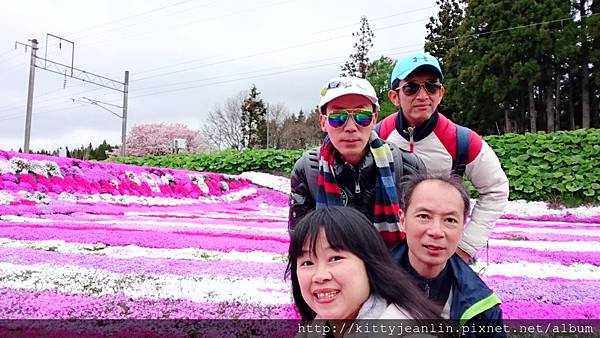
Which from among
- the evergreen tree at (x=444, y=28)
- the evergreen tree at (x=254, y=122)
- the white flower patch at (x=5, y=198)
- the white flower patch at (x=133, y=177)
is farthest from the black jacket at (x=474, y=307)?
the evergreen tree at (x=254, y=122)

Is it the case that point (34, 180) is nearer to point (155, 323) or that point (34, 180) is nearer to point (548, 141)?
point (155, 323)

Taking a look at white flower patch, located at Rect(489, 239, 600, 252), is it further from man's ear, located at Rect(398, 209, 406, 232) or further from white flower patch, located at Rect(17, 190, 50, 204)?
white flower patch, located at Rect(17, 190, 50, 204)

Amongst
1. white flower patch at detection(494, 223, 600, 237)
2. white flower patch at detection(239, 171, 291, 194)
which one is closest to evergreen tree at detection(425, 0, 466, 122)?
white flower patch at detection(239, 171, 291, 194)

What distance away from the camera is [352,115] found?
6.73ft

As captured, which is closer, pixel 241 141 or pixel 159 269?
pixel 159 269

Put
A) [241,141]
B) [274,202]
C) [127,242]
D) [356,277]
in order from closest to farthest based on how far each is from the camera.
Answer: [356,277] < [127,242] < [274,202] < [241,141]

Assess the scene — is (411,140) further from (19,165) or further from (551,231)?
(19,165)

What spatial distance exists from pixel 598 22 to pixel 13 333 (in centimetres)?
2217

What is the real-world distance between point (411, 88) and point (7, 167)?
8.32 m

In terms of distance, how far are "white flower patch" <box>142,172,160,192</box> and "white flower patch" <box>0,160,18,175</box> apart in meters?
3.05

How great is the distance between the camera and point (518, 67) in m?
20.9

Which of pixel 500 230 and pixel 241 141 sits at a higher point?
pixel 241 141

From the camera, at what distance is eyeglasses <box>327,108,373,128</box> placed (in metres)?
2.05

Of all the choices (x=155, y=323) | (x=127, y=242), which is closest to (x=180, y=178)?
(x=127, y=242)
